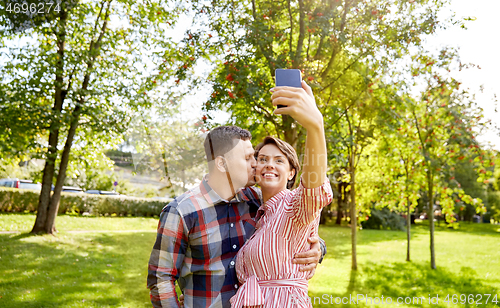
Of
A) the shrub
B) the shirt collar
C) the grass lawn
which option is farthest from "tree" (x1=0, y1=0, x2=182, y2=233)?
the shrub

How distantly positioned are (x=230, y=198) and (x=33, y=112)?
9908 mm

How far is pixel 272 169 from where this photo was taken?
1835 mm

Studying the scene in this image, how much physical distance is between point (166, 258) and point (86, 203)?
64.9ft

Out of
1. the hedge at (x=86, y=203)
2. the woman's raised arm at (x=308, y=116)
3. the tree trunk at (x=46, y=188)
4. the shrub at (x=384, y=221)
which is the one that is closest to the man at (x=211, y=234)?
the woman's raised arm at (x=308, y=116)

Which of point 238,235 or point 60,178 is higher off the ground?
point 60,178

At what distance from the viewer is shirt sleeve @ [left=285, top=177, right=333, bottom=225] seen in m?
1.34

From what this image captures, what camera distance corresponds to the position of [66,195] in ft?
62.1

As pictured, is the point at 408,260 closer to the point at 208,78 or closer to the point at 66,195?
the point at 208,78

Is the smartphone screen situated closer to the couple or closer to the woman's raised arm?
the woman's raised arm

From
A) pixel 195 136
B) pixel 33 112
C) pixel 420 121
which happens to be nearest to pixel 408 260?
pixel 420 121

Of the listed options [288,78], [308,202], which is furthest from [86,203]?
[288,78]

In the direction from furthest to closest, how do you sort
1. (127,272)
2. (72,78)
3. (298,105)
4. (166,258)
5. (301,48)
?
1. (72,78)
2. (127,272)
3. (301,48)
4. (166,258)
5. (298,105)

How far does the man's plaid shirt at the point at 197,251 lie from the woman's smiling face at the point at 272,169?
0.28m

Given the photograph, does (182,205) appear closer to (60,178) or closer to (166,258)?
(166,258)
